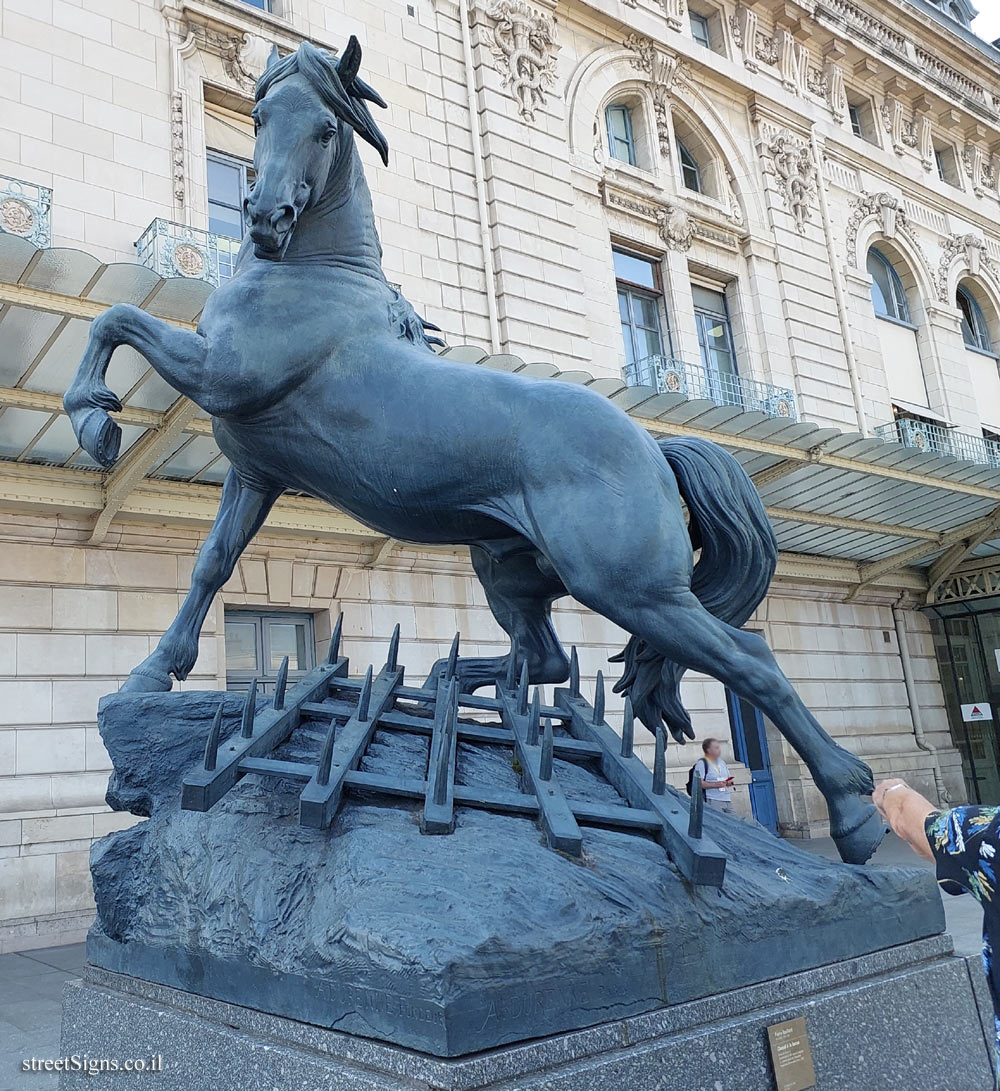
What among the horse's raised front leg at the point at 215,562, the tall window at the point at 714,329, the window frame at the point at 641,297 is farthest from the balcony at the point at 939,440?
the horse's raised front leg at the point at 215,562

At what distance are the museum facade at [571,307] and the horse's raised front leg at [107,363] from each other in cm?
132

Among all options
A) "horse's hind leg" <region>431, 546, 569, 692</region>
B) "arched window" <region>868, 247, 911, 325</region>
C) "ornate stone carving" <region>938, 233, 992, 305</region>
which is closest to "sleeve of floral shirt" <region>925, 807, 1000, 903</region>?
"horse's hind leg" <region>431, 546, 569, 692</region>

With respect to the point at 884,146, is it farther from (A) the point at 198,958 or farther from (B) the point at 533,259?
(A) the point at 198,958

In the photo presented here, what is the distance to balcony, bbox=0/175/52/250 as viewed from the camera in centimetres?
872

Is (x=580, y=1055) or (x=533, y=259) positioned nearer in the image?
(x=580, y=1055)

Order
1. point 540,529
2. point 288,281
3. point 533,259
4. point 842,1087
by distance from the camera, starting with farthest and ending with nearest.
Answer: point 533,259 < point 288,281 < point 540,529 < point 842,1087

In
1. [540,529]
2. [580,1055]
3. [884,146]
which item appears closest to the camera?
[580,1055]

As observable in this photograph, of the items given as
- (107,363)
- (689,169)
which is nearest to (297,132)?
(107,363)

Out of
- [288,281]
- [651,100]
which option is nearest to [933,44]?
[651,100]

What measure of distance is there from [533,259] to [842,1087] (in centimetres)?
1255

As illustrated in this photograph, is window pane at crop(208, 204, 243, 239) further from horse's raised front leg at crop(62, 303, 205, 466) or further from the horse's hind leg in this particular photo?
the horse's hind leg

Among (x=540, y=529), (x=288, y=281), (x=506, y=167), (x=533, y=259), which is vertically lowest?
(x=540, y=529)

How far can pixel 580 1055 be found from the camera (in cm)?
190

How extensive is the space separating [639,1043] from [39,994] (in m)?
5.28
